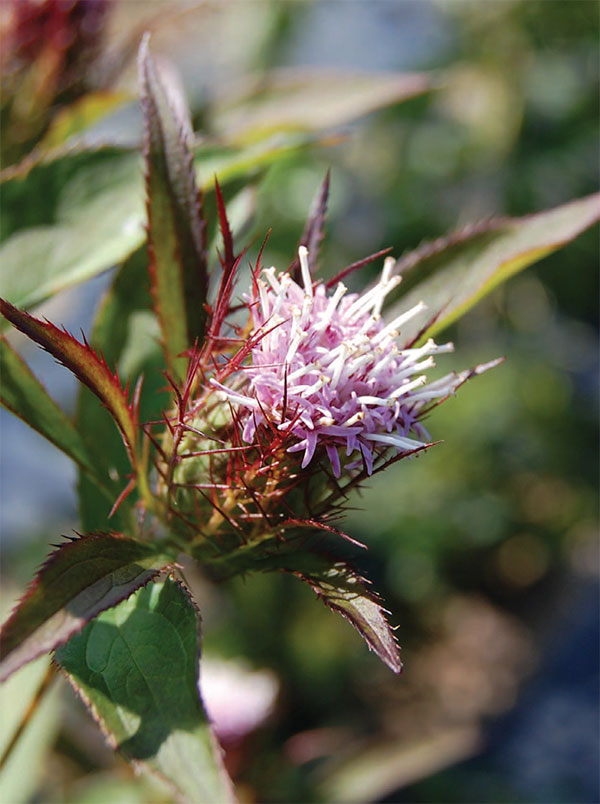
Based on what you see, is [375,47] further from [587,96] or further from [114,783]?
[114,783]

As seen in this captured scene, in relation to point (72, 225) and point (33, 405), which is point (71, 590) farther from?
point (72, 225)

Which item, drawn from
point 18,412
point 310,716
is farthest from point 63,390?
point 18,412

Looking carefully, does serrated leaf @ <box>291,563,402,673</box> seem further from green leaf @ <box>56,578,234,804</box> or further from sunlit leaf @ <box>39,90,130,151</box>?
sunlit leaf @ <box>39,90,130,151</box>

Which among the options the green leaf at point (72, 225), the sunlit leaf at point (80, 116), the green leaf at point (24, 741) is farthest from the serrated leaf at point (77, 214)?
the green leaf at point (24, 741)

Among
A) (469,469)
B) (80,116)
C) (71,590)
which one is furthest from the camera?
(469,469)

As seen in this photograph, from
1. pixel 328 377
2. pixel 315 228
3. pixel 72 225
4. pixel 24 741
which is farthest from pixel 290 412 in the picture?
pixel 24 741
